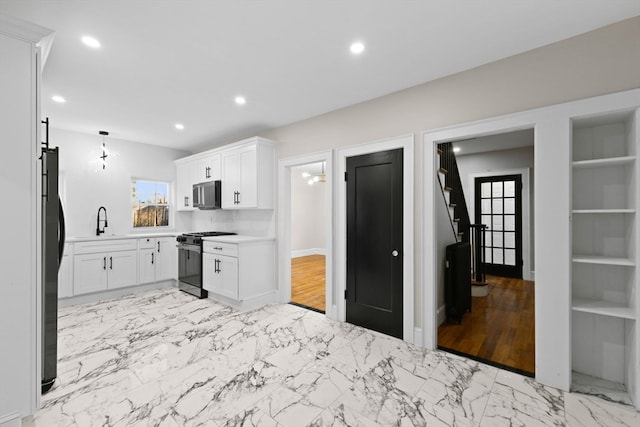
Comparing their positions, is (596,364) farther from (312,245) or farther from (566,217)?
(312,245)

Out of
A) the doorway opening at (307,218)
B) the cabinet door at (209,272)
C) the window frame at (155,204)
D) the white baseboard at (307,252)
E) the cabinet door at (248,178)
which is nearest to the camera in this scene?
the cabinet door at (248,178)

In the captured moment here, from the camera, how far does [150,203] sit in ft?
18.1

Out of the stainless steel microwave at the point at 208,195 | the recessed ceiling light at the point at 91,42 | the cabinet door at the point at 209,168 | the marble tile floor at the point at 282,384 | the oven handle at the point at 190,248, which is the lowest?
the marble tile floor at the point at 282,384

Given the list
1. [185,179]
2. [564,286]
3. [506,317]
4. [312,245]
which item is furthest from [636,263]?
[312,245]

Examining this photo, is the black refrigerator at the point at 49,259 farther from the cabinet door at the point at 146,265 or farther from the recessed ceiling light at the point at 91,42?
the cabinet door at the point at 146,265

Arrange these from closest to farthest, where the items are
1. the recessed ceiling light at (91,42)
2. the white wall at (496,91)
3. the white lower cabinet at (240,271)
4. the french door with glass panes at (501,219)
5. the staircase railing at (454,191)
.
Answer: the white wall at (496,91) → the recessed ceiling light at (91,42) → the staircase railing at (454,191) → the white lower cabinet at (240,271) → the french door with glass panes at (501,219)

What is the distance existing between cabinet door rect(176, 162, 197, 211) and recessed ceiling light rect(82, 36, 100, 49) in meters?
3.00

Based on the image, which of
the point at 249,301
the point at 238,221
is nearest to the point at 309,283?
the point at 249,301

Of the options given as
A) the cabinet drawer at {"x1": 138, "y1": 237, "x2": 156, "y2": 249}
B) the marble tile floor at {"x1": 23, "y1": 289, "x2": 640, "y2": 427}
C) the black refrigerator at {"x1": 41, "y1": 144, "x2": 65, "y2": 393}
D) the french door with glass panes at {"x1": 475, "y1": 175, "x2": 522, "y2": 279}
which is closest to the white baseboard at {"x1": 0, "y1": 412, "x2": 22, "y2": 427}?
the marble tile floor at {"x1": 23, "y1": 289, "x2": 640, "y2": 427}

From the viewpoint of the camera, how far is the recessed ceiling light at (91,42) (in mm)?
2122

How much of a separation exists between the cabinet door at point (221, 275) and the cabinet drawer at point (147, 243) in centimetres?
125

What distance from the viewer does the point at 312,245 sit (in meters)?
8.86

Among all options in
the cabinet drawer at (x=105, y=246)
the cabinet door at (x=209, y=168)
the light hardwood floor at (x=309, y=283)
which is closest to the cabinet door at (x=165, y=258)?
the cabinet drawer at (x=105, y=246)

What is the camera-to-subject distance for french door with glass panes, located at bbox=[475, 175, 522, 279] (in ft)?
18.5
